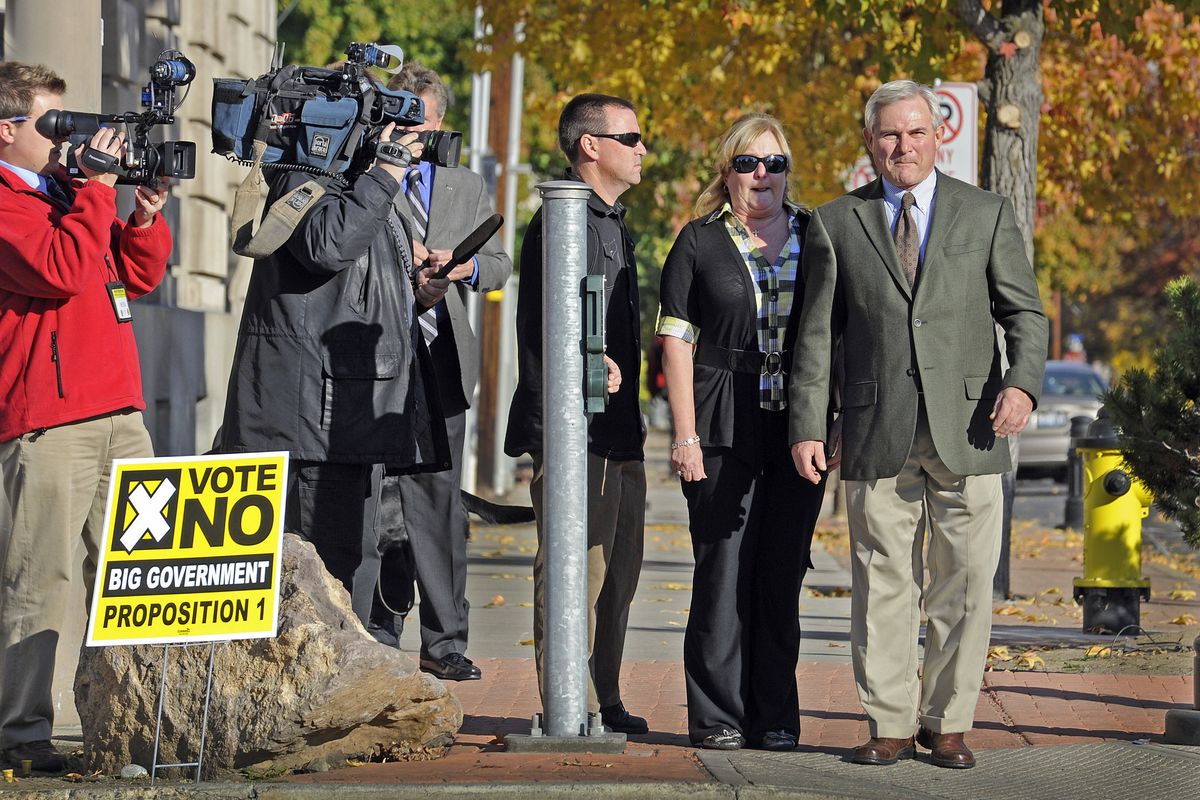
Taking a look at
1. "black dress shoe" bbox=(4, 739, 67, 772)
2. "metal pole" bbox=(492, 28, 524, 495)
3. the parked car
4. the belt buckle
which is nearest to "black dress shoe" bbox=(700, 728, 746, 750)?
the belt buckle

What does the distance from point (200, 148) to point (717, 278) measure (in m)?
8.11

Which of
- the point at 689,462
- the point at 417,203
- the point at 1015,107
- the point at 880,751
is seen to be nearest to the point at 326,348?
the point at 689,462

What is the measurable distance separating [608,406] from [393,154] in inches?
43.5

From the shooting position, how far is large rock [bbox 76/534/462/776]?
18.1 feet

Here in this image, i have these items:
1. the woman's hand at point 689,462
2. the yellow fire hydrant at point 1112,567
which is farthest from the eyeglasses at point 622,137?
the yellow fire hydrant at point 1112,567

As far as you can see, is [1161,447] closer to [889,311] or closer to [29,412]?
[889,311]

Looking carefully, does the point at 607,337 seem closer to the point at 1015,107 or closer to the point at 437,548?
the point at 437,548

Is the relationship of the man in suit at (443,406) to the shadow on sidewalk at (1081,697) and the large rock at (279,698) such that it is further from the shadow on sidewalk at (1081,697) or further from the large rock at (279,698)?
the shadow on sidewalk at (1081,697)

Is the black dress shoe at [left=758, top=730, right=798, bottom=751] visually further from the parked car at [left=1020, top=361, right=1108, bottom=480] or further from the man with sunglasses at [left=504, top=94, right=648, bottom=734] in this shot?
the parked car at [left=1020, top=361, right=1108, bottom=480]

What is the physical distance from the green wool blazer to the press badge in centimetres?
213

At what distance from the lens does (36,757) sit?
18.9 ft

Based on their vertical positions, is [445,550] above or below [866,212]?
below

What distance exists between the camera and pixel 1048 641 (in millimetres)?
8969

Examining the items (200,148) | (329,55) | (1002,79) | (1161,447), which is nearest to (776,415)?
(1161,447)
